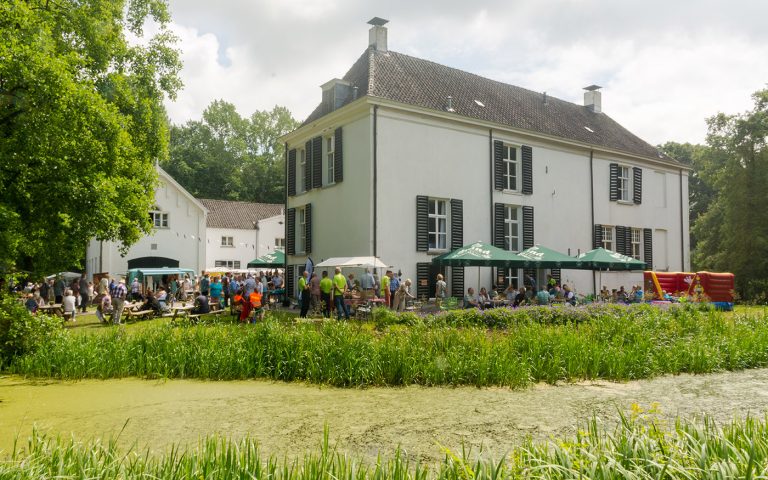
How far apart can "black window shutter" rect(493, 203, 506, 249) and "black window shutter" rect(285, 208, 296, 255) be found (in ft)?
25.7

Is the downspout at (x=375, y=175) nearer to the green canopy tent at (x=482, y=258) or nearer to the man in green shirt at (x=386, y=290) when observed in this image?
the man in green shirt at (x=386, y=290)

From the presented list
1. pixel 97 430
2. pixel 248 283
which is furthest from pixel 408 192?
pixel 97 430

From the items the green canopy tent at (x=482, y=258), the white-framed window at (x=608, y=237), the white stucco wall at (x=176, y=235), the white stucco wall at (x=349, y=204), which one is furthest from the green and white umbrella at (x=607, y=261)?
the white stucco wall at (x=176, y=235)

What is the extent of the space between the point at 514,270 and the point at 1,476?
68.0ft

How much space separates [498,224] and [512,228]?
1207 mm

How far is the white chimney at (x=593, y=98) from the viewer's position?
30375 millimetres

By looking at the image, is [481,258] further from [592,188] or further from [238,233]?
[238,233]

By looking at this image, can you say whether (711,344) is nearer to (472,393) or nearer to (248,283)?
(472,393)

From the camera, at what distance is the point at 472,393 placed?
7.56 m

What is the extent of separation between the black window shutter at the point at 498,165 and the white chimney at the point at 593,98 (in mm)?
10438

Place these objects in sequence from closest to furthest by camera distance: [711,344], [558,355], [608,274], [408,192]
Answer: [558,355] → [711,344] → [408,192] → [608,274]

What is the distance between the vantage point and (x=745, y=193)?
2869cm

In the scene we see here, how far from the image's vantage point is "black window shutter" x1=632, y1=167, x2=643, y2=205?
89.8 feet

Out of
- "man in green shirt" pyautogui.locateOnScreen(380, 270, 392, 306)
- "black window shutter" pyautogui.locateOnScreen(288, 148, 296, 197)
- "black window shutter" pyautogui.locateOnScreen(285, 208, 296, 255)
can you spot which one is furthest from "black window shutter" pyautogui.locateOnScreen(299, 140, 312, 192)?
"man in green shirt" pyautogui.locateOnScreen(380, 270, 392, 306)
